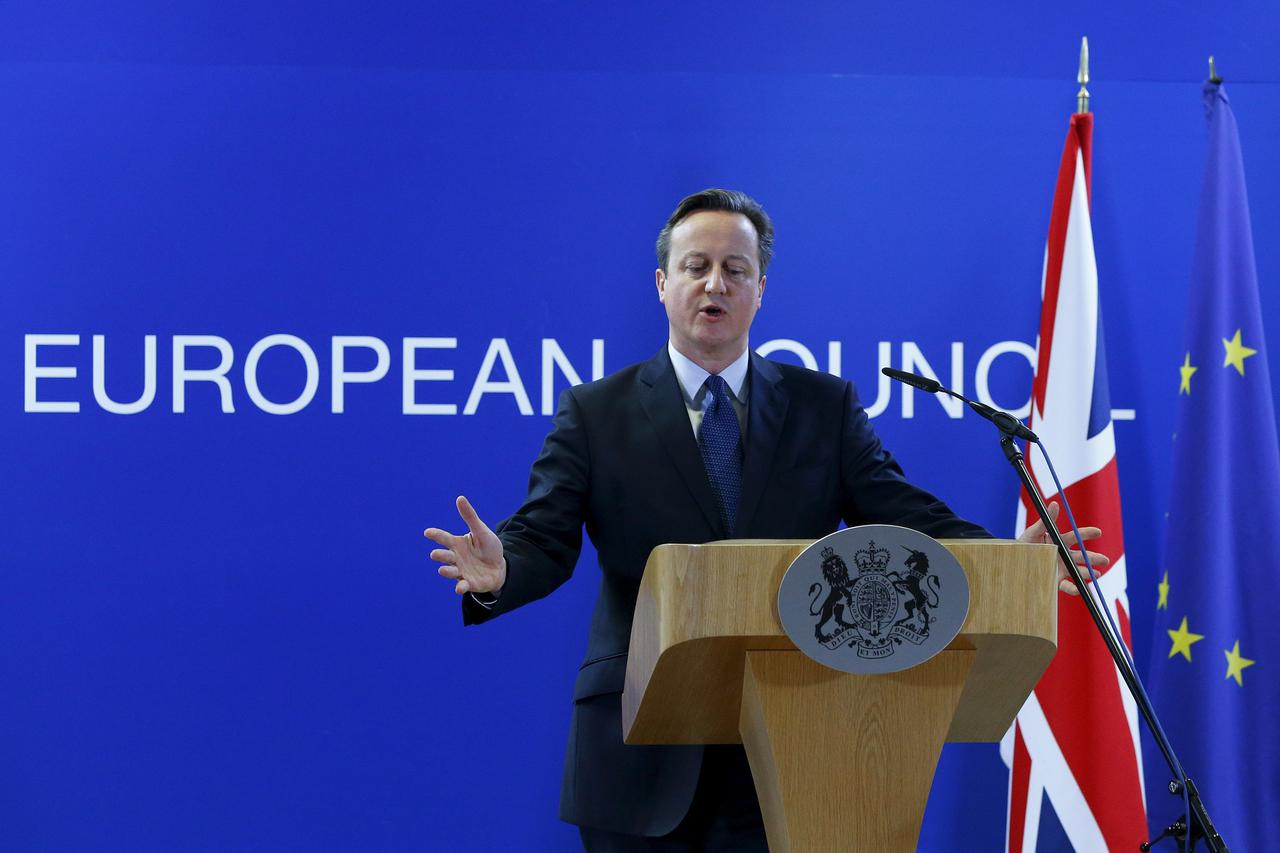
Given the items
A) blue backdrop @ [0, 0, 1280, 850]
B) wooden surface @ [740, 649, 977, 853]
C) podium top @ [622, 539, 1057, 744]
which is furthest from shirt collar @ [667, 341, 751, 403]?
blue backdrop @ [0, 0, 1280, 850]

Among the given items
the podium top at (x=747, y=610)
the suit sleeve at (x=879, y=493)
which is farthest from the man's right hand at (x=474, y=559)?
the suit sleeve at (x=879, y=493)

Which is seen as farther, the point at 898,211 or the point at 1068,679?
the point at 898,211

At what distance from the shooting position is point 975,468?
338 cm

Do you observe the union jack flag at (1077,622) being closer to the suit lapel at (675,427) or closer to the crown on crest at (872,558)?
the suit lapel at (675,427)

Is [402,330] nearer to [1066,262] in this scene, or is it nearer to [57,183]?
[57,183]

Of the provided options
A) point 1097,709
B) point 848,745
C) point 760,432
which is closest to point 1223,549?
point 1097,709

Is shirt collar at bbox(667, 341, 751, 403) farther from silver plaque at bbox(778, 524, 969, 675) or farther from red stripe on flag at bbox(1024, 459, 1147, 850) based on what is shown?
red stripe on flag at bbox(1024, 459, 1147, 850)

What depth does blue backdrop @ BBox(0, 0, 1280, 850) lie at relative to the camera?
3240 mm

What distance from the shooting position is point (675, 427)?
2172 mm

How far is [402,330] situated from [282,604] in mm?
790

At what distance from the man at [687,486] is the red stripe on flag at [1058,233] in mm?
1094

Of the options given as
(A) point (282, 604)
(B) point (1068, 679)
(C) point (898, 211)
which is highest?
(C) point (898, 211)

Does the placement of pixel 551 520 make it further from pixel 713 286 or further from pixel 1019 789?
pixel 1019 789

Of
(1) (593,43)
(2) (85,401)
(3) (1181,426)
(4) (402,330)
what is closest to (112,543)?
(2) (85,401)
